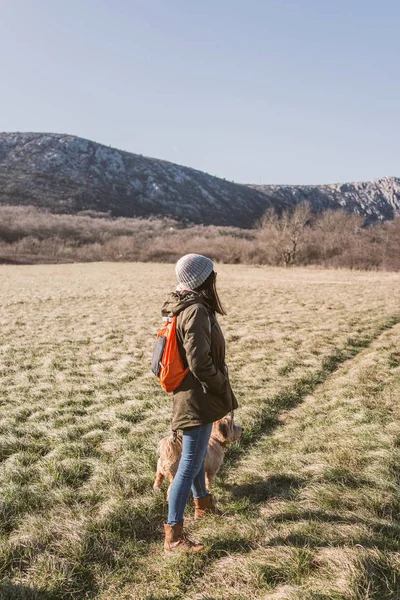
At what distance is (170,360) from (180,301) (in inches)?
19.4

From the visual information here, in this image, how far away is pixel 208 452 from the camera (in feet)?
12.8

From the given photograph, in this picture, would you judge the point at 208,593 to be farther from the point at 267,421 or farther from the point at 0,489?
the point at 267,421

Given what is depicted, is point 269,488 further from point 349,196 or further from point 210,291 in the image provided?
point 349,196

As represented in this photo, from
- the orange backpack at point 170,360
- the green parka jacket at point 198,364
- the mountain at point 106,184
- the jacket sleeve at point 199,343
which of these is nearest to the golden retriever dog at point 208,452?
the green parka jacket at point 198,364

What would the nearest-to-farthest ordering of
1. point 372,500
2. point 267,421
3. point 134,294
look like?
point 372,500 → point 267,421 → point 134,294

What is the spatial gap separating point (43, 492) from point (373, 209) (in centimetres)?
16676

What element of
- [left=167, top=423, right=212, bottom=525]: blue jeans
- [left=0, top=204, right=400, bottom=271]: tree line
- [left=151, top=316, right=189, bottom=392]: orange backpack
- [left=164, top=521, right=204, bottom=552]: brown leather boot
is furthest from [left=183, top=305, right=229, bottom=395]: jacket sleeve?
[left=0, top=204, right=400, bottom=271]: tree line

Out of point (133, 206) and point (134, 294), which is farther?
point (133, 206)

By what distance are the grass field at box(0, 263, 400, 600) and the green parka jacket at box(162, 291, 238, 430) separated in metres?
1.14

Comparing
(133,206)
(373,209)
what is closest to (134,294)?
(133,206)

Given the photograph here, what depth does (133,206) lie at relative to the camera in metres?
110

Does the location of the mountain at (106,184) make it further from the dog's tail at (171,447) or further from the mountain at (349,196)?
the dog's tail at (171,447)

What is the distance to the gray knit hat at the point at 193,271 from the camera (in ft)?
9.91

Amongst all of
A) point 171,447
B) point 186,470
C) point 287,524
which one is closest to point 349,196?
point 171,447
